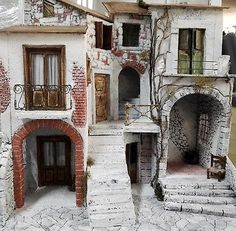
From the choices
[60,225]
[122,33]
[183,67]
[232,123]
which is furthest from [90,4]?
[60,225]

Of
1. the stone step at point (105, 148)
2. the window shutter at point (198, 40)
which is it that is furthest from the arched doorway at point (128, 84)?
the stone step at point (105, 148)

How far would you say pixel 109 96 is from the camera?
1623cm

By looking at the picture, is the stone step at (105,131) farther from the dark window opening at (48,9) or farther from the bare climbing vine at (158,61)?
the dark window opening at (48,9)

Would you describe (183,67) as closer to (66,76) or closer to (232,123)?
(232,123)

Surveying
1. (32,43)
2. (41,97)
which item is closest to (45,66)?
(32,43)

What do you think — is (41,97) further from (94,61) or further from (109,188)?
(94,61)

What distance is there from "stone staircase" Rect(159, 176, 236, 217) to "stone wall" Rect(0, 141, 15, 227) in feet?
19.7

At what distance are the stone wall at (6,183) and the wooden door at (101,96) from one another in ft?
18.5

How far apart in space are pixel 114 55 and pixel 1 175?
27.8 feet

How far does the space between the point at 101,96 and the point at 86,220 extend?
693 centimetres

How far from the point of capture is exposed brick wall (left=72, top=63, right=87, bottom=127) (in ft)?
35.6

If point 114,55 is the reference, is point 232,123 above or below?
below

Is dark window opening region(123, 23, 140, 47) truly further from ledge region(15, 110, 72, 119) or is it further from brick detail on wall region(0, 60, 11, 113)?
brick detail on wall region(0, 60, 11, 113)

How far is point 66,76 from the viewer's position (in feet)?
35.7
